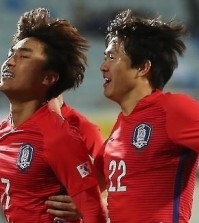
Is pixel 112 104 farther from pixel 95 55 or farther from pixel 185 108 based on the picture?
pixel 185 108

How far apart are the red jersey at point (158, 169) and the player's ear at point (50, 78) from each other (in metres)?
0.47

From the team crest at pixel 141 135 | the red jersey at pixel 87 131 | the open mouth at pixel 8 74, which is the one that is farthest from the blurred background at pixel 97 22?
the team crest at pixel 141 135

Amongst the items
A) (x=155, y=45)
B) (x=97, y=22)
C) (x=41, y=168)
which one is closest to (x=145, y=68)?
(x=155, y=45)

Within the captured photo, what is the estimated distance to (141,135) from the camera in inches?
107

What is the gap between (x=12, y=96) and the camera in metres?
2.99

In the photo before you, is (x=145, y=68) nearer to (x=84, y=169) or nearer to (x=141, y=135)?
(x=141, y=135)

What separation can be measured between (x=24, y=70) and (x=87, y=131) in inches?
14.7

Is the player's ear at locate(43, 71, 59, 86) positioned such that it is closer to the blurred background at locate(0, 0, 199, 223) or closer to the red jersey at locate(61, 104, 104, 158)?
the red jersey at locate(61, 104, 104, 158)

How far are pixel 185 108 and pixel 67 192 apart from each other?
56 centimetres

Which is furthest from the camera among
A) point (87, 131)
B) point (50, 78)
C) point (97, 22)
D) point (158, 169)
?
point (97, 22)

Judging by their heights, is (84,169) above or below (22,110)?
below

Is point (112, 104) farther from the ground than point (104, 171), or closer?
farther from the ground

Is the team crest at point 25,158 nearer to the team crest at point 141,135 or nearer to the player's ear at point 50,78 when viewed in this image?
the player's ear at point 50,78

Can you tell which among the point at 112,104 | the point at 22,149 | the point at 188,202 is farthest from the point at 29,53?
the point at 112,104
